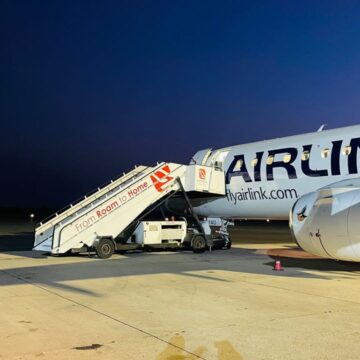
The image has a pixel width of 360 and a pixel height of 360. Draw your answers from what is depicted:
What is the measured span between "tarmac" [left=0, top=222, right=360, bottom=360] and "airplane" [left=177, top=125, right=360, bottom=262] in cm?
115

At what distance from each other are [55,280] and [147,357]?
682 cm

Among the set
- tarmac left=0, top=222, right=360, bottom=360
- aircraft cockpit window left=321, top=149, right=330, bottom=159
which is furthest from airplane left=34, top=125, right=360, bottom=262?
tarmac left=0, top=222, right=360, bottom=360

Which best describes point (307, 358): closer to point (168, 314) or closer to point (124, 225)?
point (168, 314)

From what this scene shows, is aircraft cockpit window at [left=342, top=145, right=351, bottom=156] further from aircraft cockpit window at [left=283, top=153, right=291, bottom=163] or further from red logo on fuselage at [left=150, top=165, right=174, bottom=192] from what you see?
red logo on fuselage at [left=150, top=165, right=174, bottom=192]

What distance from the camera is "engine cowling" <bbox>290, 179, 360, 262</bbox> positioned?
36.4 ft

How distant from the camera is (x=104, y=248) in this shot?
17297 mm

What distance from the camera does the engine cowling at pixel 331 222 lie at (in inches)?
437

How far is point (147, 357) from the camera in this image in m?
5.88

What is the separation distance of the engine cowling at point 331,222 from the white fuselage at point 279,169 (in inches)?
105

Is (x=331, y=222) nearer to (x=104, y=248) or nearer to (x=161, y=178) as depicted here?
(x=104, y=248)

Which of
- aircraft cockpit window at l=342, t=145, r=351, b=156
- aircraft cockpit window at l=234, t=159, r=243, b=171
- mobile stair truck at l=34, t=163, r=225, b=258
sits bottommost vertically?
mobile stair truck at l=34, t=163, r=225, b=258

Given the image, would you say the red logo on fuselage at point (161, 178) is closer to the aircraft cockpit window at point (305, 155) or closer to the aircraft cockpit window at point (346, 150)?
the aircraft cockpit window at point (305, 155)

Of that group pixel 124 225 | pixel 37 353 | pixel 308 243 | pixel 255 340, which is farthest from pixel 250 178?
pixel 37 353

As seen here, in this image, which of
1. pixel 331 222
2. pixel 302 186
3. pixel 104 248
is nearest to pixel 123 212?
pixel 104 248
